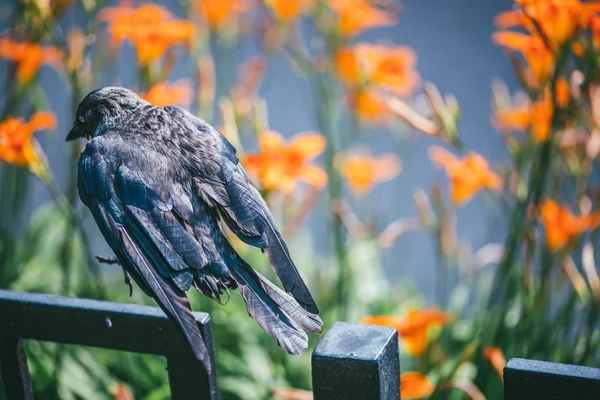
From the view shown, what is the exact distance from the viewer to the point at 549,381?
75cm

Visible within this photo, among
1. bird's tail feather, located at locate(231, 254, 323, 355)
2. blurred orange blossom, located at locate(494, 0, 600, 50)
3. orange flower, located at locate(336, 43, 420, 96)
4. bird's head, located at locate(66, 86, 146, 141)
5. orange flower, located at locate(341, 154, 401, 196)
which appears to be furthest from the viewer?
orange flower, located at locate(341, 154, 401, 196)

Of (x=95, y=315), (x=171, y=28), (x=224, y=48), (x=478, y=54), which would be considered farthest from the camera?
(x=478, y=54)

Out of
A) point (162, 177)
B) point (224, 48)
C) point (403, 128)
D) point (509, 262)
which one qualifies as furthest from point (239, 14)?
point (162, 177)

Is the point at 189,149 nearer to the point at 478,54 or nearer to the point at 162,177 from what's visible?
the point at 162,177

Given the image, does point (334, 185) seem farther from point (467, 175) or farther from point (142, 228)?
point (142, 228)

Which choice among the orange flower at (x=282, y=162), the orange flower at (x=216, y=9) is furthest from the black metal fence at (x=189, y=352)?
the orange flower at (x=216, y=9)

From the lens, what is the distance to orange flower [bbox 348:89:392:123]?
1569 mm

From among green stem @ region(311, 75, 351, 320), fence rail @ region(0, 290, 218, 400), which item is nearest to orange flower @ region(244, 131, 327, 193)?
green stem @ region(311, 75, 351, 320)

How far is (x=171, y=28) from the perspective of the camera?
127 centimetres

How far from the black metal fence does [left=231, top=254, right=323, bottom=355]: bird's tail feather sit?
0.07 meters

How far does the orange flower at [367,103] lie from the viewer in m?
1.57

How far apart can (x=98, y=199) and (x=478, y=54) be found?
2675mm

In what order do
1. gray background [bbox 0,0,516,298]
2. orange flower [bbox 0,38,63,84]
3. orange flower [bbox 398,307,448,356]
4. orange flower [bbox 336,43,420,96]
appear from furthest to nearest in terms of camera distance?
gray background [bbox 0,0,516,298] → orange flower [bbox 336,43,420,96] → orange flower [bbox 0,38,63,84] → orange flower [bbox 398,307,448,356]

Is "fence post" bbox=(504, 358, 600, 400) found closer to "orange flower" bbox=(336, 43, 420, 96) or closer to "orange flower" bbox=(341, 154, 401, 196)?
"orange flower" bbox=(336, 43, 420, 96)
